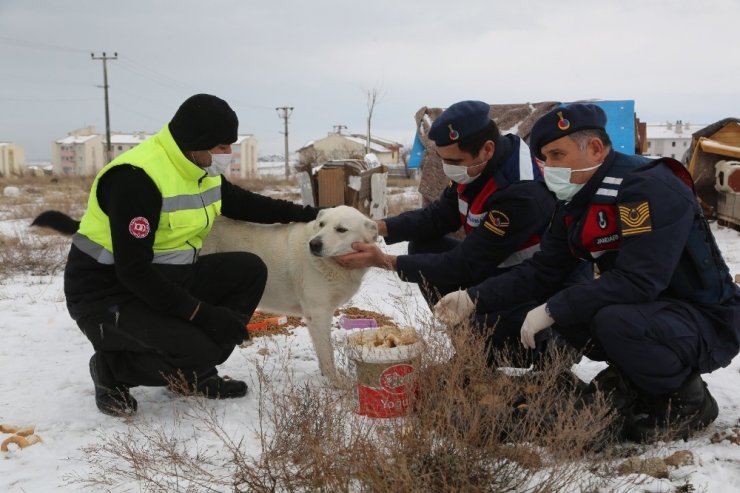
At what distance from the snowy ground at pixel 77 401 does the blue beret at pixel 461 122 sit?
3.67ft

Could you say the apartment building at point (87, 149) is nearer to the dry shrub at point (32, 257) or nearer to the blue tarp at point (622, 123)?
the dry shrub at point (32, 257)

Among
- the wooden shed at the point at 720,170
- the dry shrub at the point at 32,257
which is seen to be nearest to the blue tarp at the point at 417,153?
the wooden shed at the point at 720,170

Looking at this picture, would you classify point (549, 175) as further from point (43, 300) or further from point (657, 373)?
point (43, 300)

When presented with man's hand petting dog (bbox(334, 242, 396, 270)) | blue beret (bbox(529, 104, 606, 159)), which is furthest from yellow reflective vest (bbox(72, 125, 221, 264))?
blue beret (bbox(529, 104, 606, 159))

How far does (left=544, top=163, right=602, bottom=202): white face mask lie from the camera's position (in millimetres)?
3135

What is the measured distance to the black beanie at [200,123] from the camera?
3.32 m

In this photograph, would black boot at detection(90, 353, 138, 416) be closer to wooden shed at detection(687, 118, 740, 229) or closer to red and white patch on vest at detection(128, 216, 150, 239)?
red and white patch on vest at detection(128, 216, 150, 239)

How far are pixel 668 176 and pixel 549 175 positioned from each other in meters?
0.57

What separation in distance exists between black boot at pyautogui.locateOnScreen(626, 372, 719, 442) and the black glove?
2.16 metres

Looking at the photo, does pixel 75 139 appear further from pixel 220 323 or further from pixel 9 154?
pixel 220 323

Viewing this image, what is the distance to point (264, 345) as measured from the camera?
4.73 m

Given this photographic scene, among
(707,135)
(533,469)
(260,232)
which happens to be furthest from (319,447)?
(707,135)

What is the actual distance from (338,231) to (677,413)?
89.5 inches

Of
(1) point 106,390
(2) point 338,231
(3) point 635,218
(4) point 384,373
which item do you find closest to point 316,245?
(2) point 338,231
